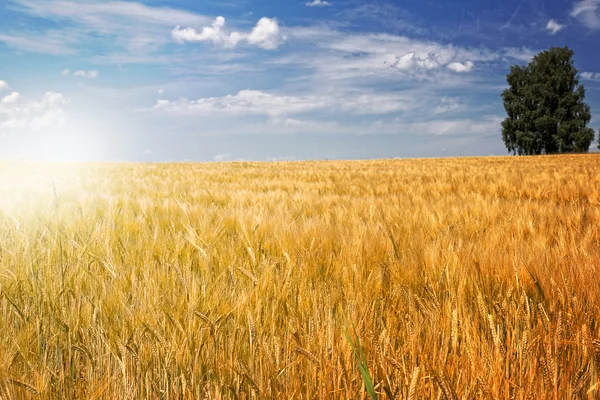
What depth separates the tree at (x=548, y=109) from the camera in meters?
41.6

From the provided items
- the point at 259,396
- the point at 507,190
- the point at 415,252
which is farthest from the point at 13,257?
the point at 507,190

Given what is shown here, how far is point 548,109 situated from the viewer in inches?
1678

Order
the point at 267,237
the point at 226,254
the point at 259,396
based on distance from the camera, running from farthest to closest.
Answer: the point at 267,237, the point at 226,254, the point at 259,396

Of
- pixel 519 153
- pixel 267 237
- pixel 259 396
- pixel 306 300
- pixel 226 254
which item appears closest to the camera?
pixel 259 396

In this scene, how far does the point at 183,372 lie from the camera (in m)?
0.91

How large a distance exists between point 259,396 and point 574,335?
87cm

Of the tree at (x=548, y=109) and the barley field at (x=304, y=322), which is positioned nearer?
the barley field at (x=304, y=322)

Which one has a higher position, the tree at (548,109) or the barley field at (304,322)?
the tree at (548,109)

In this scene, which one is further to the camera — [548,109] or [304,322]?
[548,109]

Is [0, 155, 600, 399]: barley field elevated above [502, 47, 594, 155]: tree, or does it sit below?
below

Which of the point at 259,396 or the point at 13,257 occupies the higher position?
the point at 13,257

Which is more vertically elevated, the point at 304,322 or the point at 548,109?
the point at 548,109

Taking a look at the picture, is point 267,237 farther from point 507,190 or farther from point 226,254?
point 507,190

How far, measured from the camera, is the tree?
137 ft
